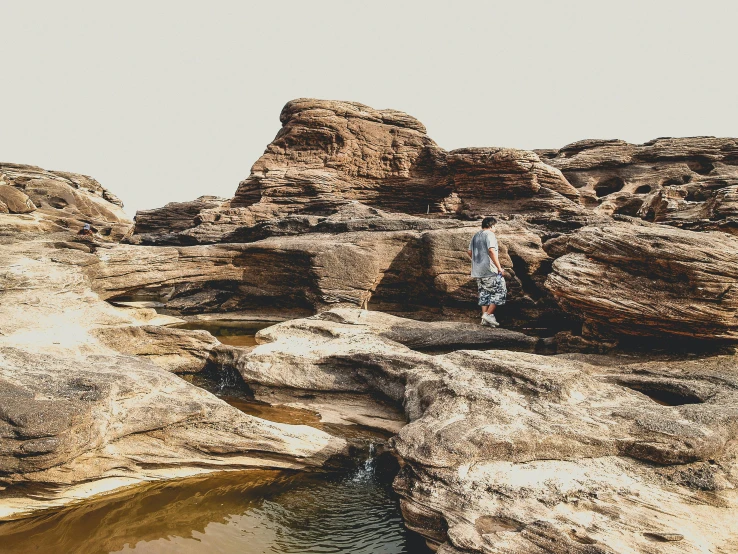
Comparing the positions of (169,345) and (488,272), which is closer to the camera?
(169,345)

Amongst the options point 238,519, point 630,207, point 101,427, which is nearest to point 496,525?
point 238,519

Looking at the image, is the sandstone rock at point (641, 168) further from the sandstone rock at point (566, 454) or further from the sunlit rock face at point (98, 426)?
the sunlit rock face at point (98, 426)

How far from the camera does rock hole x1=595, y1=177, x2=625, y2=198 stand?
119 ft

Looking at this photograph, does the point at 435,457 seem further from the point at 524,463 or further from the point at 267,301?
the point at 267,301

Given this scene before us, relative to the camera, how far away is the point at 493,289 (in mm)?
14758

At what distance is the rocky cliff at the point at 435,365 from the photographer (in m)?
6.38

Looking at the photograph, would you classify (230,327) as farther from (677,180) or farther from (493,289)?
(677,180)

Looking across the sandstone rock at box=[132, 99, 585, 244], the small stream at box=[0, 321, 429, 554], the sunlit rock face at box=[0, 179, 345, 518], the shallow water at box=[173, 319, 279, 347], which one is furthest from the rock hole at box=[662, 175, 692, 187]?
the sunlit rock face at box=[0, 179, 345, 518]

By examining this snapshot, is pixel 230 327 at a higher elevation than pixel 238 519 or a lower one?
higher

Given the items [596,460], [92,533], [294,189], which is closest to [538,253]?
[596,460]

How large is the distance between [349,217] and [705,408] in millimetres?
15261

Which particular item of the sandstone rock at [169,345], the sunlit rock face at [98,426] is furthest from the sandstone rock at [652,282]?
the sandstone rock at [169,345]

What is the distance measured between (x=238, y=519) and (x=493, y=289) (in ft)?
31.3

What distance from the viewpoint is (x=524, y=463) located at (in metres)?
6.94
